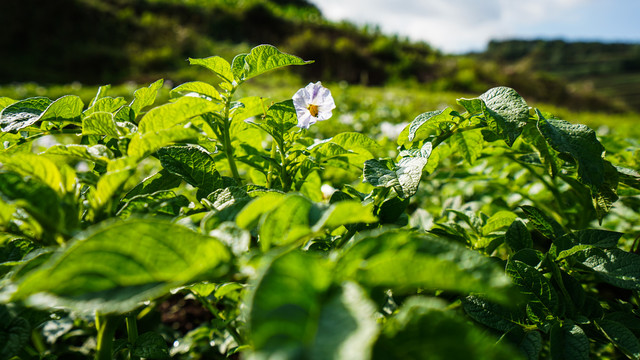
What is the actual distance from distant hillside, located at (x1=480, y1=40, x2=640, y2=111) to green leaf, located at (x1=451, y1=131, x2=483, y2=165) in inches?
1463

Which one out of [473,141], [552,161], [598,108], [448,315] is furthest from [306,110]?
[598,108]

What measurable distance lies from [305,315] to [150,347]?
0.57 m

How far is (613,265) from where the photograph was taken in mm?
739

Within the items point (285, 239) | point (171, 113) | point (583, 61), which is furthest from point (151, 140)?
point (583, 61)

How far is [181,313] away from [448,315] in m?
1.35

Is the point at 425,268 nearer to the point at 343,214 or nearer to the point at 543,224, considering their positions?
the point at 343,214

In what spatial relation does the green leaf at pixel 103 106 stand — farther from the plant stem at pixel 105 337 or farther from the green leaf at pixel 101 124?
the plant stem at pixel 105 337

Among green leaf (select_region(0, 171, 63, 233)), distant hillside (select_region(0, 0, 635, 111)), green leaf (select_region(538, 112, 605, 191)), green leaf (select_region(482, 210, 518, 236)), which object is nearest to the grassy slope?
distant hillside (select_region(0, 0, 635, 111))

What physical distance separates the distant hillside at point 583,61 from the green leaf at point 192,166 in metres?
37.5

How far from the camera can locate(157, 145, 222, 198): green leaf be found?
76cm

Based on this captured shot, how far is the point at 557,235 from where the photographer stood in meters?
0.87

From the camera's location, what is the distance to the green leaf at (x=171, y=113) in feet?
2.15

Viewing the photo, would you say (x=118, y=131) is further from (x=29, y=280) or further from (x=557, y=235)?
(x=557, y=235)

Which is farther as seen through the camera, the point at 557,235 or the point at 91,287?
the point at 557,235
